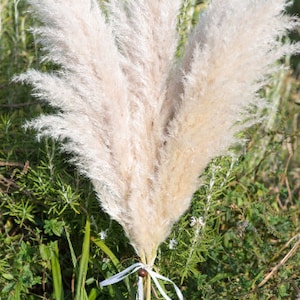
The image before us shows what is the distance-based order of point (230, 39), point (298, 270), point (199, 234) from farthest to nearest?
point (298, 270), point (199, 234), point (230, 39)

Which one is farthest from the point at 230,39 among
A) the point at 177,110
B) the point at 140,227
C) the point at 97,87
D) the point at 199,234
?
the point at 199,234

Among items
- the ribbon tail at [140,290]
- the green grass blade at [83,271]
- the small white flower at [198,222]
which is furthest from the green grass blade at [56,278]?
the small white flower at [198,222]

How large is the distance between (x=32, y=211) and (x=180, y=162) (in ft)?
2.36

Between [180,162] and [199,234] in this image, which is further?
[199,234]

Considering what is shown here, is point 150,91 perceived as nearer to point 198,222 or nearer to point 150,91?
point 150,91

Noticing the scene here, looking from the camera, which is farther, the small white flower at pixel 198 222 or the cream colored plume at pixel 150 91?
the small white flower at pixel 198 222

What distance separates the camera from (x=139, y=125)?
5.10 ft

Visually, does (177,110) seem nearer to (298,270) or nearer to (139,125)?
(139,125)

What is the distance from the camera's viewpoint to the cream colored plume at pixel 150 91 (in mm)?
1457

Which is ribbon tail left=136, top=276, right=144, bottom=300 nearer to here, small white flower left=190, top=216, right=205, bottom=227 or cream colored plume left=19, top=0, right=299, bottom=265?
cream colored plume left=19, top=0, right=299, bottom=265

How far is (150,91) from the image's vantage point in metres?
1.56

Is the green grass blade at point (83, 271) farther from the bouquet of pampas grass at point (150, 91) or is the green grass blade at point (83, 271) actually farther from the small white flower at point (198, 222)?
the small white flower at point (198, 222)

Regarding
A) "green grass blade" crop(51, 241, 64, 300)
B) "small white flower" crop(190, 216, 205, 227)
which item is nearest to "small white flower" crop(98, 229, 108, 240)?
"green grass blade" crop(51, 241, 64, 300)

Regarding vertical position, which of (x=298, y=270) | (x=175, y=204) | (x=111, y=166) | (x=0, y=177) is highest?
(x=111, y=166)
